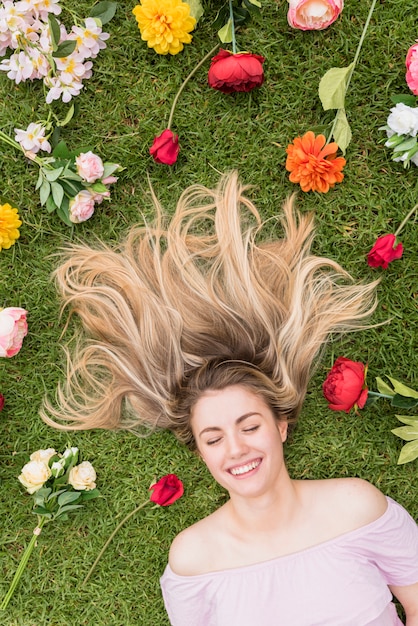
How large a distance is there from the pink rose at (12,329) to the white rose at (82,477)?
629 mm

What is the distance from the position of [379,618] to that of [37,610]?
1.65 metres

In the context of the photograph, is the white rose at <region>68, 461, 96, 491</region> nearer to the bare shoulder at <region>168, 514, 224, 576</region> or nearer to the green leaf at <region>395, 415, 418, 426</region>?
the bare shoulder at <region>168, 514, 224, 576</region>

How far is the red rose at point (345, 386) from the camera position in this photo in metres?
2.93

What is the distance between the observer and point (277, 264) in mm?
3006

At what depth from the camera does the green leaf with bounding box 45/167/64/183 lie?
314 centimetres

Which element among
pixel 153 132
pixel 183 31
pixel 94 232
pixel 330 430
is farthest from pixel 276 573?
pixel 183 31

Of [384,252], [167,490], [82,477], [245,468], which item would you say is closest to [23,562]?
[82,477]

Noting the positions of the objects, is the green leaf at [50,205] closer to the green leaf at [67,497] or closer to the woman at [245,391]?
the woman at [245,391]

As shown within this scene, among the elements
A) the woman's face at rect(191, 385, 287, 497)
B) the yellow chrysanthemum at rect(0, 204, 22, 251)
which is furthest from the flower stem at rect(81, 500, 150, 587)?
the yellow chrysanthemum at rect(0, 204, 22, 251)

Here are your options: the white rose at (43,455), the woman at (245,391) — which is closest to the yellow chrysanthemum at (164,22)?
the woman at (245,391)

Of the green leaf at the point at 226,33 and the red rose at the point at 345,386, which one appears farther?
the green leaf at the point at 226,33

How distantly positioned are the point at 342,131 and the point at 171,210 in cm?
85

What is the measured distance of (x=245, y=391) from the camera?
2734mm

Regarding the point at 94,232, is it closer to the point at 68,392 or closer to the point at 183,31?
the point at 68,392
